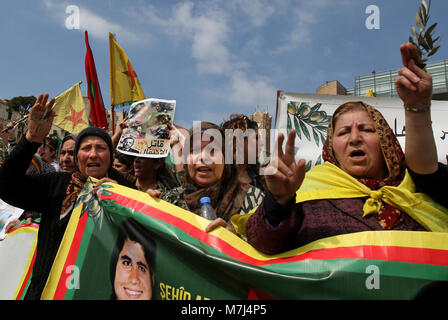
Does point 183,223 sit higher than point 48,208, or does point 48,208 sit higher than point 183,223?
point 48,208

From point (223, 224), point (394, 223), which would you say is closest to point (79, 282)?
point (223, 224)

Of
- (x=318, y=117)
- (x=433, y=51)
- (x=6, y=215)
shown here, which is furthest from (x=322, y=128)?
(x=6, y=215)

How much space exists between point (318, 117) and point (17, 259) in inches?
139

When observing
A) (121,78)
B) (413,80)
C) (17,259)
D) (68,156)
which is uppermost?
(121,78)

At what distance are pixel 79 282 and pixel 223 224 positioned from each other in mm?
929

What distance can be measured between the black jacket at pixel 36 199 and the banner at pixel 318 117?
2.62 meters

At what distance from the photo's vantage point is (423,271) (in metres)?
1.46

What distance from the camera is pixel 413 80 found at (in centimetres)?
147

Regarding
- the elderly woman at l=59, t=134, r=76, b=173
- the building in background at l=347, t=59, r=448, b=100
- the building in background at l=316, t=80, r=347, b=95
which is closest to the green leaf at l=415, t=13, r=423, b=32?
the elderly woman at l=59, t=134, r=76, b=173

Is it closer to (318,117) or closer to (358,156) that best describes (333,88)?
(318,117)

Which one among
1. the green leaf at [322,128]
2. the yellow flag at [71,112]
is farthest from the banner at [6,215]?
the green leaf at [322,128]

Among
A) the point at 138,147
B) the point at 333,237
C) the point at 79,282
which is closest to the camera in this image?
the point at 333,237

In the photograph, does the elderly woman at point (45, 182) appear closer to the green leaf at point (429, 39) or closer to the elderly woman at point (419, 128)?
the elderly woman at point (419, 128)
